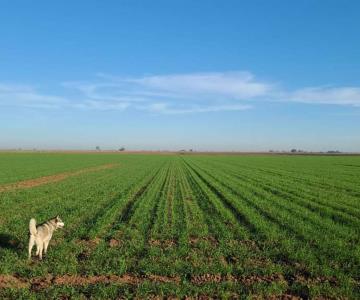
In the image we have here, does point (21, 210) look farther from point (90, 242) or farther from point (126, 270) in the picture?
point (126, 270)

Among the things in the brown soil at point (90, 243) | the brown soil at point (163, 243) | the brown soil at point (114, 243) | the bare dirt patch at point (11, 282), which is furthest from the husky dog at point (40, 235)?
the brown soil at point (163, 243)

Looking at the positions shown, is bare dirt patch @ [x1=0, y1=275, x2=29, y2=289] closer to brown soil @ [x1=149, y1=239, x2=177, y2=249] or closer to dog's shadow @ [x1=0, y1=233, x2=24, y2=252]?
dog's shadow @ [x1=0, y1=233, x2=24, y2=252]

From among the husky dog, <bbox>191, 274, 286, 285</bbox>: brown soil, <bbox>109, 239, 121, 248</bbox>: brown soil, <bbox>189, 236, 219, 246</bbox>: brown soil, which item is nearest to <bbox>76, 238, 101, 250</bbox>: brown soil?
<bbox>109, 239, 121, 248</bbox>: brown soil

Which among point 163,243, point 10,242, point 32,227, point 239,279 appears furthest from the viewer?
point 163,243

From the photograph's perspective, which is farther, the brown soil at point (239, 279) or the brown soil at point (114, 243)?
the brown soil at point (114, 243)

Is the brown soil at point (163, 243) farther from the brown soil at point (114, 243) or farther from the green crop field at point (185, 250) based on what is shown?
the brown soil at point (114, 243)

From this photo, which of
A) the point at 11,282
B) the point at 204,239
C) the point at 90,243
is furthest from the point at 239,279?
the point at 90,243

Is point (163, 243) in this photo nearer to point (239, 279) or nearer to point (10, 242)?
point (239, 279)

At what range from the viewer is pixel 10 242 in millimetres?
12172

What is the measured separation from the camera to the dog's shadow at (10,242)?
37.8ft

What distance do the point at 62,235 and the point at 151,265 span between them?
4.73m

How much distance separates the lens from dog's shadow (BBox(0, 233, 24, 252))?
1153 cm

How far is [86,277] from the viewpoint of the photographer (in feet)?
30.0

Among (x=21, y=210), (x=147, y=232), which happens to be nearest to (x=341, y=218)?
(x=147, y=232)
